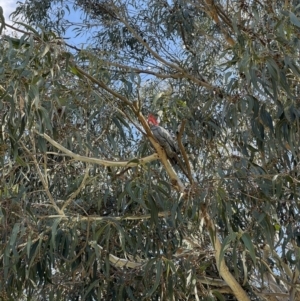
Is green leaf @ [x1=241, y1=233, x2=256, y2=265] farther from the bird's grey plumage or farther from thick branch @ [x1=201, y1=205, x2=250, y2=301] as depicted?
the bird's grey plumage

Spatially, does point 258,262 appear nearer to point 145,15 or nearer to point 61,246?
point 61,246

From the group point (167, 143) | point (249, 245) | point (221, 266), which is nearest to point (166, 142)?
point (167, 143)

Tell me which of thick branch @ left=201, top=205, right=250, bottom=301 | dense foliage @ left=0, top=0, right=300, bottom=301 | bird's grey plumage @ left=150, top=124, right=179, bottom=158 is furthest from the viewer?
bird's grey plumage @ left=150, top=124, right=179, bottom=158

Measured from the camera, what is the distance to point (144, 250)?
293 centimetres

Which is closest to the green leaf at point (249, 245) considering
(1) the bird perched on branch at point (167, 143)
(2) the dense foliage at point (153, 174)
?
(2) the dense foliage at point (153, 174)

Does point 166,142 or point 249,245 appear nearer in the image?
point 249,245

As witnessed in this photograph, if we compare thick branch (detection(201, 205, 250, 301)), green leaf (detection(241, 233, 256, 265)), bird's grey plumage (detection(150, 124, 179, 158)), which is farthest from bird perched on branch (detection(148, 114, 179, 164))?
green leaf (detection(241, 233, 256, 265))

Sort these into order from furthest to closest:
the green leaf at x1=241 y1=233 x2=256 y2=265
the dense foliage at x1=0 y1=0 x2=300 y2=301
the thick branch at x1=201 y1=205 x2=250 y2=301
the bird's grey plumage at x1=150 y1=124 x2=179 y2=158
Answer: the bird's grey plumage at x1=150 y1=124 x2=179 y2=158, the thick branch at x1=201 y1=205 x2=250 y2=301, the dense foliage at x1=0 y1=0 x2=300 y2=301, the green leaf at x1=241 y1=233 x2=256 y2=265

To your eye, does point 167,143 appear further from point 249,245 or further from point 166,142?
point 249,245

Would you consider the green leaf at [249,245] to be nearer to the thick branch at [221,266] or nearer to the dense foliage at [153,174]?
the dense foliage at [153,174]

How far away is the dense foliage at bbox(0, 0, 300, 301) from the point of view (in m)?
2.33

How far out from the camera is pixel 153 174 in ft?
9.05

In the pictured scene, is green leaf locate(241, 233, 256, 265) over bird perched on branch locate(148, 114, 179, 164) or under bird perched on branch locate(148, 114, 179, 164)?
under

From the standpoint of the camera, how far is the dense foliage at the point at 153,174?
233 cm
